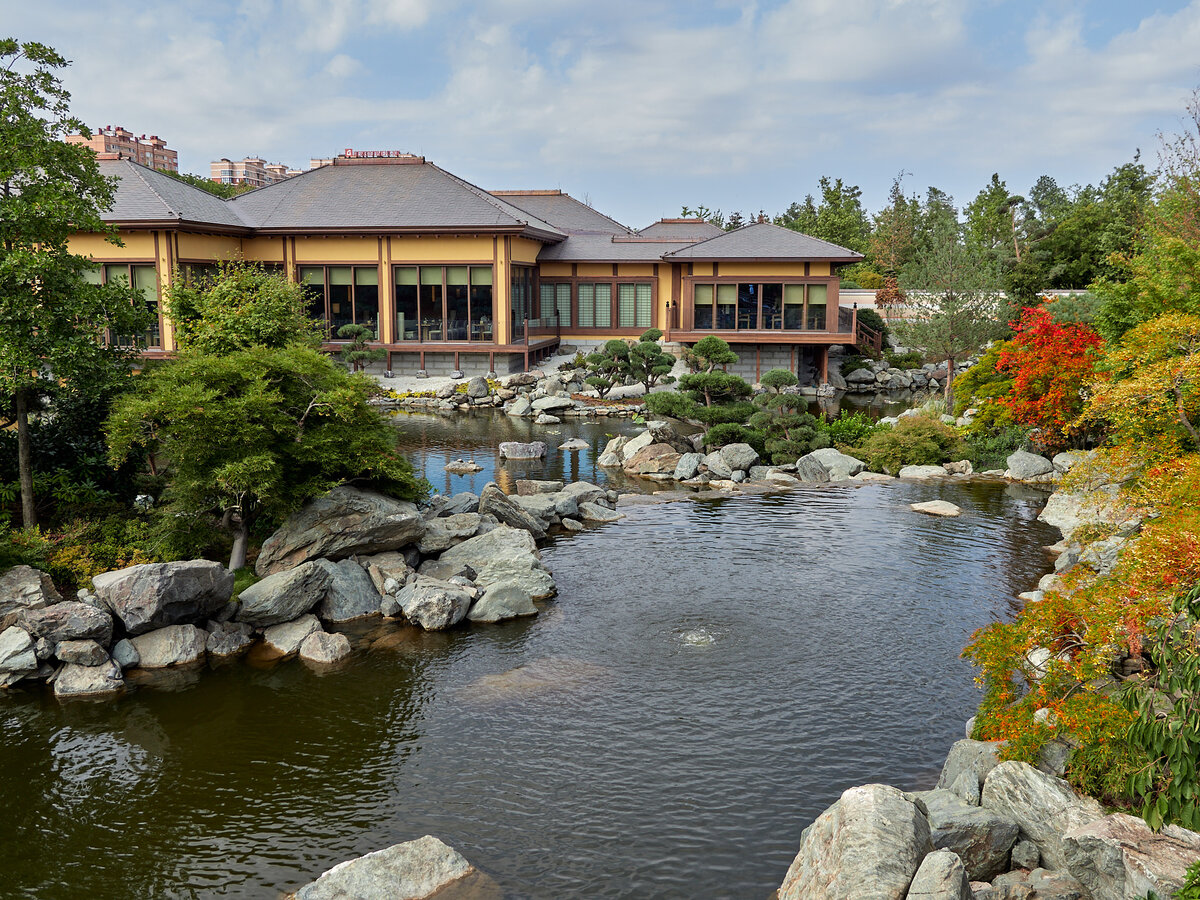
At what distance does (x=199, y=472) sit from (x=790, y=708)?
10612mm

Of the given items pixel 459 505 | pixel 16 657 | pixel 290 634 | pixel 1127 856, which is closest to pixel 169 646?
pixel 290 634

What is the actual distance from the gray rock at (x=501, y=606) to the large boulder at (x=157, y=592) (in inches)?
169

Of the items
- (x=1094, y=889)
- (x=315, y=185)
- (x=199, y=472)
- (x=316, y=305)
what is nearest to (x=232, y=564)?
(x=199, y=472)

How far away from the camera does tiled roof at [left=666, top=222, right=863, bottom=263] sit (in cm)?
4062

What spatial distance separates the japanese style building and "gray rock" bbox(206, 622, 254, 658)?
27464 millimetres

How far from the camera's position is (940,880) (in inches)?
316

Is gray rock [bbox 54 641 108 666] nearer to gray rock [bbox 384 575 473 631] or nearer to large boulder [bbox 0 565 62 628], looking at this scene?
large boulder [bbox 0 565 62 628]

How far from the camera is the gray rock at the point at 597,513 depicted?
2297 centimetres

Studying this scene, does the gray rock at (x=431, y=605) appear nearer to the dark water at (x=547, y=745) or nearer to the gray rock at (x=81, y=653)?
the dark water at (x=547, y=745)

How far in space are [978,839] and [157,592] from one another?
1182 cm

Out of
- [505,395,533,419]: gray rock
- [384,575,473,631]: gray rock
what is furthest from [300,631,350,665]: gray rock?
[505,395,533,419]: gray rock

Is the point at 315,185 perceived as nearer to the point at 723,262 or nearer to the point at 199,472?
the point at 723,262

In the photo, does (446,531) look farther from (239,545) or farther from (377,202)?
(377,202)

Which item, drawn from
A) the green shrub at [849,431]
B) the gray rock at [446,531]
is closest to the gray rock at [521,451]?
the green shrub at [849,431]
